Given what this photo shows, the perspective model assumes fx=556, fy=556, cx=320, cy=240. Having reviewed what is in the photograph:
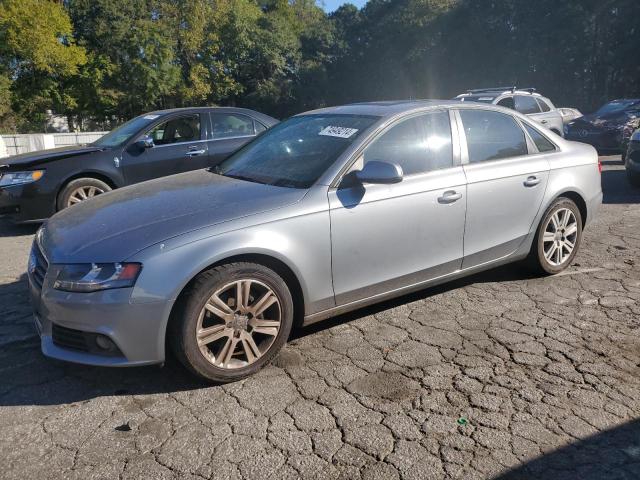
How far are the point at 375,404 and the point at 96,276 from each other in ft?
5.43

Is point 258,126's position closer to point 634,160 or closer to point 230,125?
point 230,125

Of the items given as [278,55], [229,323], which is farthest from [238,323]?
[278,55]

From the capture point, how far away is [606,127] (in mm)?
14180

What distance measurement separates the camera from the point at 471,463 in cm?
252

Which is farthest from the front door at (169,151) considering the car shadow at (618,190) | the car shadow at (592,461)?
the car shadow at (592,461)

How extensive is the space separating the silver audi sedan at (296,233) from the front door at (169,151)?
335cm

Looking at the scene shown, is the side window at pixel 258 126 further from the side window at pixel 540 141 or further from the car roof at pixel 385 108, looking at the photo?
the side window at pixel 540 141

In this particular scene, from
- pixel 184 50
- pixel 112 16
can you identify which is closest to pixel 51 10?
pixel 112 16

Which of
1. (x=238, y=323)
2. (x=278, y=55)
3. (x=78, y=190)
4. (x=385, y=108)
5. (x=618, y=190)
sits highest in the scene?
(x=278, y=55)

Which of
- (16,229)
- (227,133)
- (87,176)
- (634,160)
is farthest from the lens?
(634,160)

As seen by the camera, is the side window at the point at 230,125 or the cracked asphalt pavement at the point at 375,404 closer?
the cracked asphalt pavement at the point at 375,404

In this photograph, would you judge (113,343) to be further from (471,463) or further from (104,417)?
(471,463)

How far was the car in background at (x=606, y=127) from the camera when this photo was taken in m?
14.1

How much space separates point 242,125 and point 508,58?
38225 millimetres
